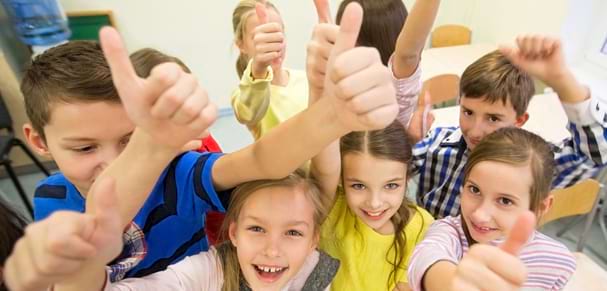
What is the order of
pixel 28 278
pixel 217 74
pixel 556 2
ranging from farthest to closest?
pixel 217 74
pixel 556 2
pixel 28 278

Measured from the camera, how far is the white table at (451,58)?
9.39 ft

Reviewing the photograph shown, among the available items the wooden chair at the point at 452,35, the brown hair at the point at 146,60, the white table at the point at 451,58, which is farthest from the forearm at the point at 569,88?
the wooden chair at the point at 452,35

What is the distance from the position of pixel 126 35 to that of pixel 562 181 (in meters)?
3.00

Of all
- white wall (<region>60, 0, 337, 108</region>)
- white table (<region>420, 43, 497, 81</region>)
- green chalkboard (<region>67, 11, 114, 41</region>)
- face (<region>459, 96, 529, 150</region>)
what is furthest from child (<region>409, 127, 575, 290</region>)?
green chalkboard (<region>67, 11, 114, 41</region>)

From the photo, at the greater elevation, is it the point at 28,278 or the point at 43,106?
the point at 43,106

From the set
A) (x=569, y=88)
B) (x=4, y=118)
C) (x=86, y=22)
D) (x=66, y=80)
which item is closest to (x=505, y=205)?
(x=569, y=88)

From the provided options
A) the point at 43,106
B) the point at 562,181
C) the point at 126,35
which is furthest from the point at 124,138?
the point at 126,35

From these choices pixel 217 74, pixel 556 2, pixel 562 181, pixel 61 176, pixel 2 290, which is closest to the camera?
pixel 2 290

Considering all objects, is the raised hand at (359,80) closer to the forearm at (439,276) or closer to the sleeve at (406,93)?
the forearm at (439,276)

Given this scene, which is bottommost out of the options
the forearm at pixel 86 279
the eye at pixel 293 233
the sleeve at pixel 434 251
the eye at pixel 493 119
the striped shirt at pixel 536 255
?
the striped shirt at pixel 536 255

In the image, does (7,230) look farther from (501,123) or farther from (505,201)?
(501,123)

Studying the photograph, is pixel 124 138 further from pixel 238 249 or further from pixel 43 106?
pixel 238 249

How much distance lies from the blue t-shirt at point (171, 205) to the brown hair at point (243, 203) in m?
0.05

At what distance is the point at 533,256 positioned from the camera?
95 cm
